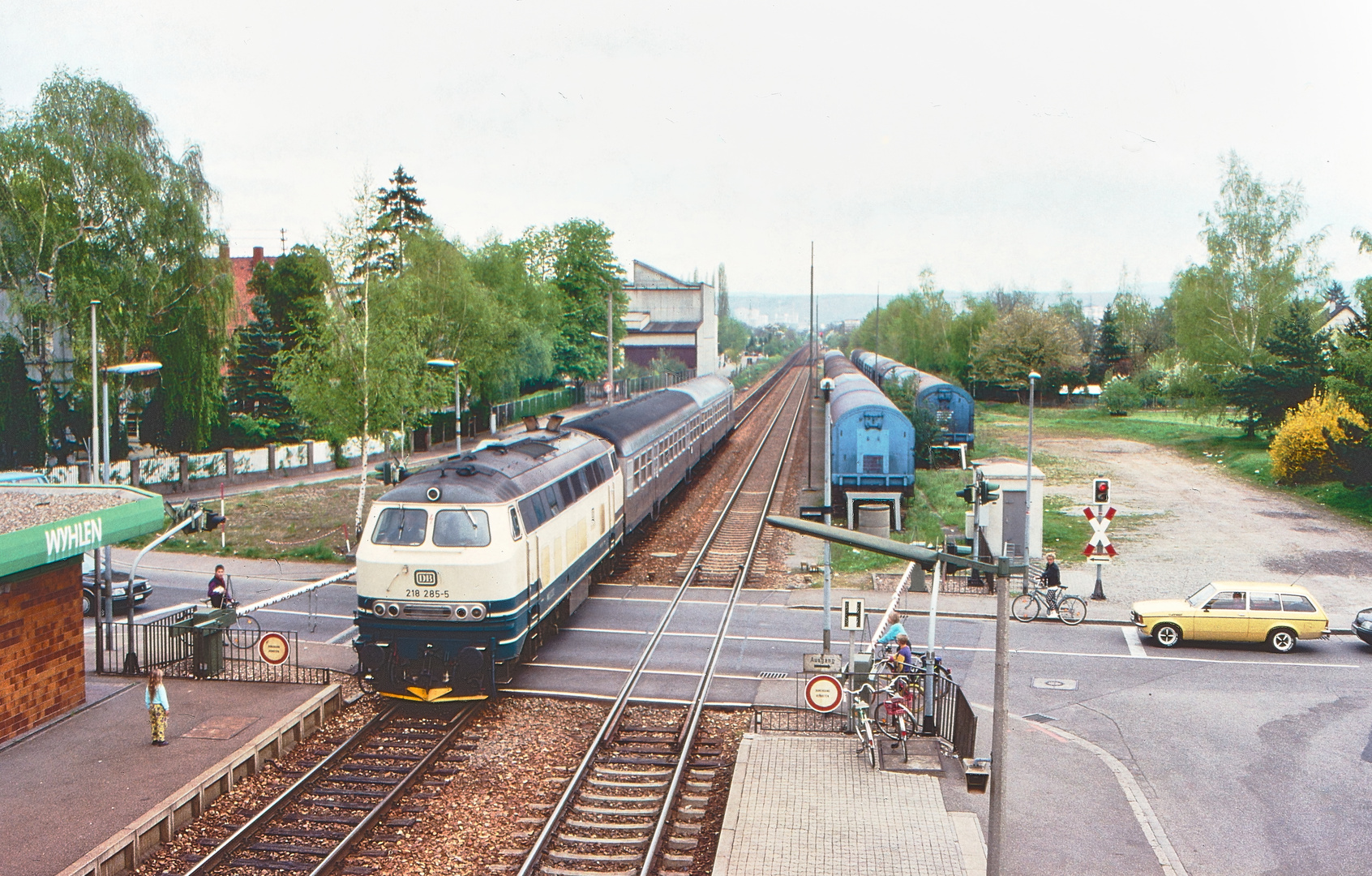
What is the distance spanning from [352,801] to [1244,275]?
55525mm

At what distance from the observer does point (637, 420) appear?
30.0 m

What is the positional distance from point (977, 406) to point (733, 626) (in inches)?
2730

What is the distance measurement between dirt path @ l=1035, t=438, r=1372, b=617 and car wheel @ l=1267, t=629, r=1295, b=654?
8.53 feet

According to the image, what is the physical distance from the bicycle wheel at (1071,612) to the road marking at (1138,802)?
266 inches

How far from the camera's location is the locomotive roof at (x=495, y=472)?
16.1m

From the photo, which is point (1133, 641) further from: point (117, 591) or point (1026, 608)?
point (117, 591)

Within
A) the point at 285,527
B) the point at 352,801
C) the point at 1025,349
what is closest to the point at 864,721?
the point at 352,801

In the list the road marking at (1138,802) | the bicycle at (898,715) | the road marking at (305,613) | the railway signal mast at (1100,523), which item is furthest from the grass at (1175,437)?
the road marking at (305,613)

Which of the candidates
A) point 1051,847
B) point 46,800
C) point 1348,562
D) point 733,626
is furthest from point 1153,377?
point 46,800

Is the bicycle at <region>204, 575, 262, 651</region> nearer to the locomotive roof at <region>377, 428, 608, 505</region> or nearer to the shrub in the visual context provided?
the locomotive roof at <region>377, 428, 608, 505</region>

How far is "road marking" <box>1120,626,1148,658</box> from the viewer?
20859 millimetres

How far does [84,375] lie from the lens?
113ft

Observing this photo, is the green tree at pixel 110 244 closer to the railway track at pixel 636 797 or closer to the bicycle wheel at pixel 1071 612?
the railway track at pixel 636 797

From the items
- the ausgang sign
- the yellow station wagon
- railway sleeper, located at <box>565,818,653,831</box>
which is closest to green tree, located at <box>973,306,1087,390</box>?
the yellow station wagon
